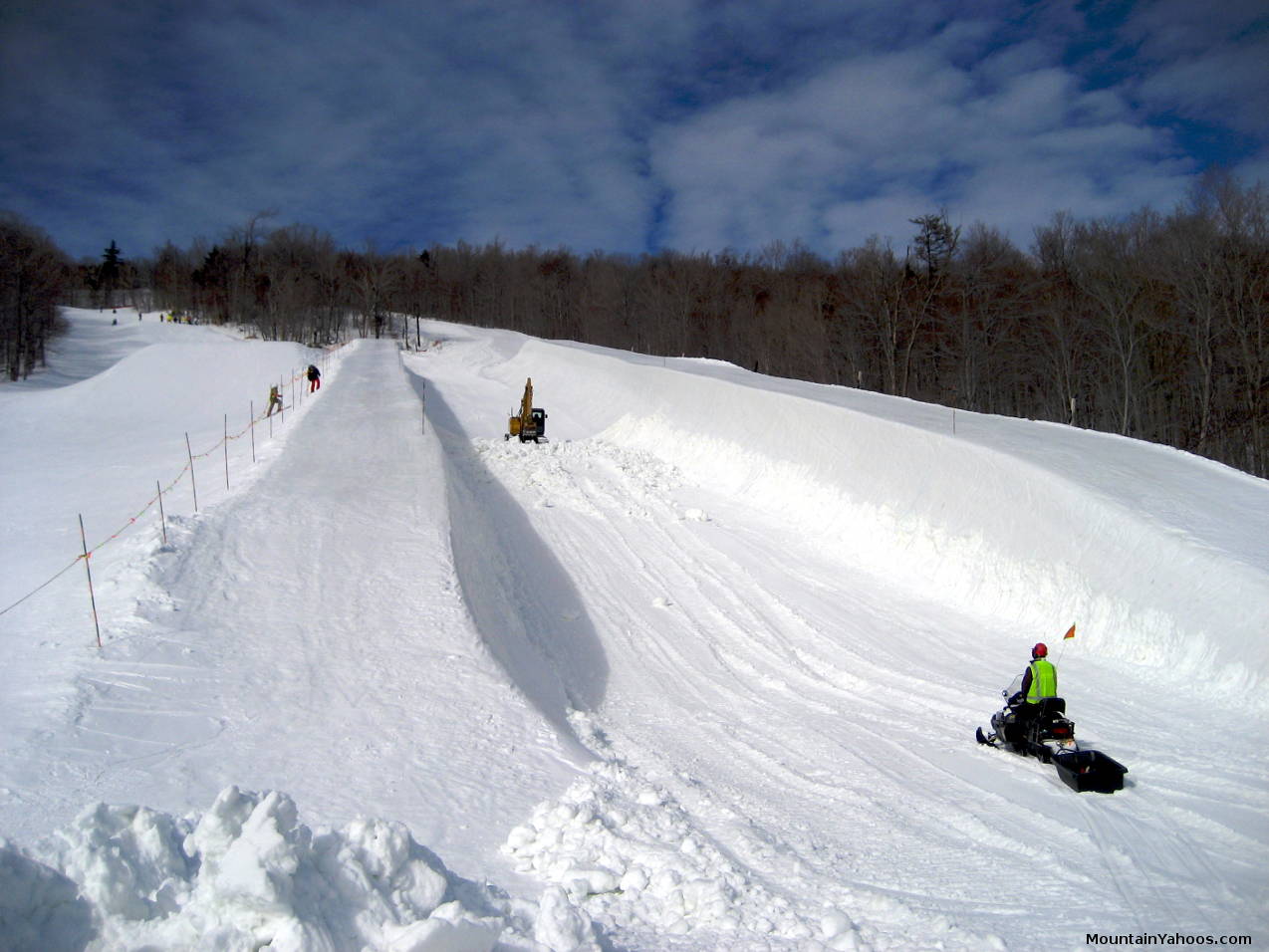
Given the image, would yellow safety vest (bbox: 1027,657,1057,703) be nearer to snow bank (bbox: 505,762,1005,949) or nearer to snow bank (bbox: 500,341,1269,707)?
snow bank (bbox: 500,341,1269,707)

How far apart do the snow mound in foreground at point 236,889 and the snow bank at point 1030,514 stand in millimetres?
9630

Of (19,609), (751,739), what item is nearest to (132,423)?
(19,609)

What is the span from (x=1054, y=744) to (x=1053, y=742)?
2.3 inches

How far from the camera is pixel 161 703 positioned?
7227 mm

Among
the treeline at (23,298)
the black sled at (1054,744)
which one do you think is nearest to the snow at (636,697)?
the black sled at (1054,744)

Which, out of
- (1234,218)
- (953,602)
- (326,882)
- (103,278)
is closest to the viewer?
(326,882)

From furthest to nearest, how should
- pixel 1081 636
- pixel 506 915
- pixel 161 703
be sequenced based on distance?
pixel 1081 636 < pixel 161 703 < pixel 506 915

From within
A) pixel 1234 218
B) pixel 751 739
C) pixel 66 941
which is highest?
pixel 1234 218

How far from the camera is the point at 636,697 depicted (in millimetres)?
10711

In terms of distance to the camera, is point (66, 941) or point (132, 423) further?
point (132, 423)

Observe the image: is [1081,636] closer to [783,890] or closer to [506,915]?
[783,890]

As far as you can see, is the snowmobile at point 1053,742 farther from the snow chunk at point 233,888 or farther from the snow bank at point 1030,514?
the snow chunk at point 233,888

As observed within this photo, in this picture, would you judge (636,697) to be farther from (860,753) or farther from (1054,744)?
(1054,744)

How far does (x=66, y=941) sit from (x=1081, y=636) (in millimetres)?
12401
